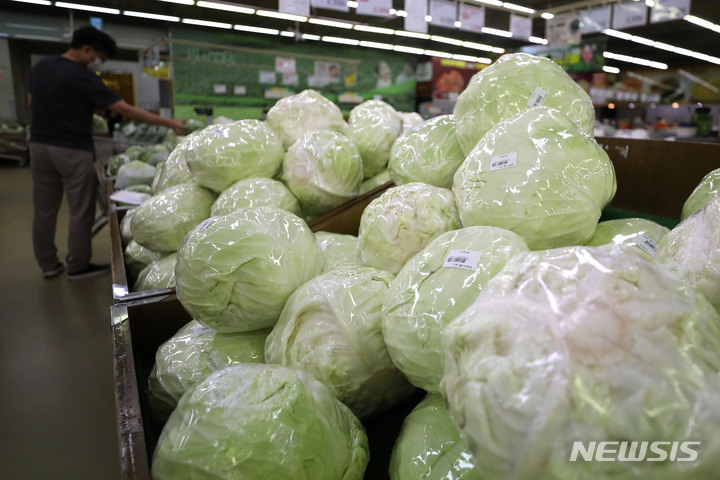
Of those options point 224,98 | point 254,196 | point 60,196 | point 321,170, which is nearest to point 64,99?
point 60,196

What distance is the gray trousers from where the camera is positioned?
4.58 meters

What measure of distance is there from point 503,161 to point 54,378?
3219 millimetres

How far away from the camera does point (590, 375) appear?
619mm

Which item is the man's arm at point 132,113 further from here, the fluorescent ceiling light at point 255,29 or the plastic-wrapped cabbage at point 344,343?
the fluorescent ceiling light at point 255,29

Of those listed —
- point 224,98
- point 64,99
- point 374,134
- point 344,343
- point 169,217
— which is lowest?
point 344,343

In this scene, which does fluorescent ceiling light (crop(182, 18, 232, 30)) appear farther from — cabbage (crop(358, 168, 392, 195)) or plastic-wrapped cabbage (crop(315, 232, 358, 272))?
plastic-wrapped cabbage (crop(315, 232, 358, 272))

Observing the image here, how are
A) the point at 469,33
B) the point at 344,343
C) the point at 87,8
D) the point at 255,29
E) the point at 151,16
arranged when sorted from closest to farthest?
the point at 344,343, the point at 87,8, the point at 151,16, the point at 255,29, the point at 469,33

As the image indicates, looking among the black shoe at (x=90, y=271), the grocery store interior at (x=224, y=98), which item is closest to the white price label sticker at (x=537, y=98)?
the grocery store interior at (x=224, y=98)

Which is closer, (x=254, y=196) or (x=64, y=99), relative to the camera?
(x=254, y=196)

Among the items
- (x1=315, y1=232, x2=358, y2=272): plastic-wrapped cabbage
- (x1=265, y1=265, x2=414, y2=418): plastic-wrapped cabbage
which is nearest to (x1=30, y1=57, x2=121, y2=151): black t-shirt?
(x1=315, y1=232, x2=358, y2=272): plastic-wrapped cabbage

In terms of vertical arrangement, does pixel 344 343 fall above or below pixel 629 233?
below

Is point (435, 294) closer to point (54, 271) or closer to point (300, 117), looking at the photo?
point (300, 117)

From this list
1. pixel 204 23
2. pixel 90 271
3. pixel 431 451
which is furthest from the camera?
pixel 204 23

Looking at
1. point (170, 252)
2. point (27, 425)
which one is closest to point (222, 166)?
point (170, 252)
